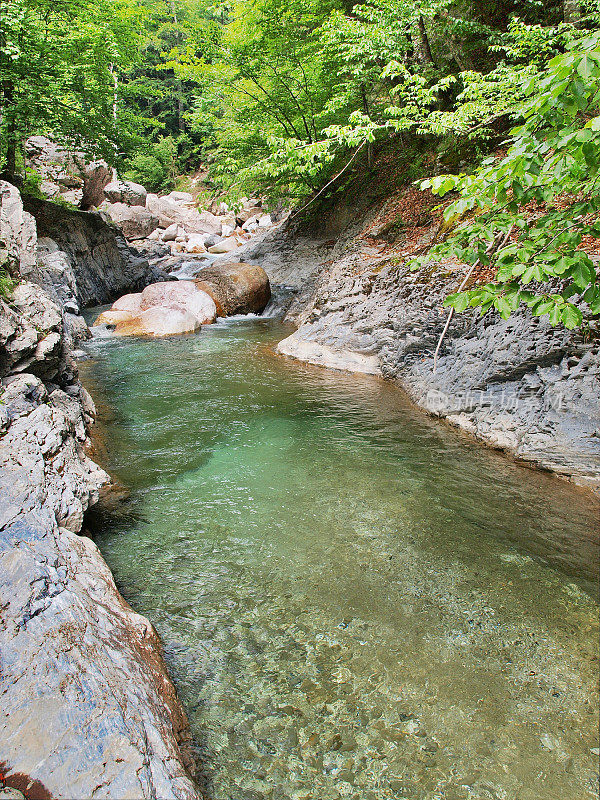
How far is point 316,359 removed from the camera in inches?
327

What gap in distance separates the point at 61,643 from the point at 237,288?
39.0 ft

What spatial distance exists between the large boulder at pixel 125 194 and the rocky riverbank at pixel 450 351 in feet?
54.4

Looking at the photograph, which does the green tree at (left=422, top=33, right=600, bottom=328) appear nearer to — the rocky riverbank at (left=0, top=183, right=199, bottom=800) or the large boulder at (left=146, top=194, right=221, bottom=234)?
the rocky riverbank at (left=0, top=183, right=199, bottom=800)

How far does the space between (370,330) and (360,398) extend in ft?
6.32

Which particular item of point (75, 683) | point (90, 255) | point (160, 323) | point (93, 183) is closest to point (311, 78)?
point (160, 323)

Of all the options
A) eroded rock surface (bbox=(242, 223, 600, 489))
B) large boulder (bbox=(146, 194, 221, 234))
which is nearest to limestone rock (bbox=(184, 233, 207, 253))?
large boulder (bbox=(146, 194, 221, 234))

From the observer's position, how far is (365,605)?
2.77 meters

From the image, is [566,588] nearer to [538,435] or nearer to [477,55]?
[538,435]

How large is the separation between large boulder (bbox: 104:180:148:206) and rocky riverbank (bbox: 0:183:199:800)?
2255 cm

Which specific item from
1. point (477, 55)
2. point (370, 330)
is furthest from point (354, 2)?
point (370, 330)

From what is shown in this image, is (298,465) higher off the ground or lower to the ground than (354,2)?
lower

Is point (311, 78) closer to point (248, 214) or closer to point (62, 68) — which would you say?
point (62, 68)

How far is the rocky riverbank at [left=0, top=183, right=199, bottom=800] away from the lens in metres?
1.49

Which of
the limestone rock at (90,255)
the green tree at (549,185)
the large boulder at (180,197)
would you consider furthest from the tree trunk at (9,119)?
the large boulder at (180,197)
